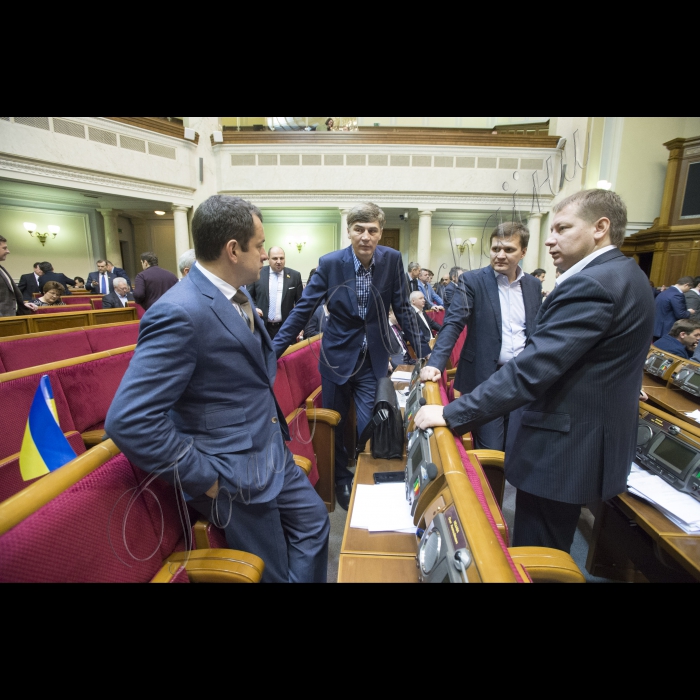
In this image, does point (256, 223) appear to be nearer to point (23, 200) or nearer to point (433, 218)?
point (433, 218)

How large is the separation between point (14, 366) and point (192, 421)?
7.55ft

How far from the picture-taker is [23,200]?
29.8 feet

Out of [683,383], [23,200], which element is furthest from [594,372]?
[23,200]

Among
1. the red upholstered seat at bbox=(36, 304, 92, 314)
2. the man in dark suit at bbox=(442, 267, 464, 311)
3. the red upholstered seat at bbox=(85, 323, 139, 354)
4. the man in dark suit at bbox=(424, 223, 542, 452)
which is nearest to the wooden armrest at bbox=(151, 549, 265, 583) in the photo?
the man in dark suit at bbox=(424, 223, 542, 452)

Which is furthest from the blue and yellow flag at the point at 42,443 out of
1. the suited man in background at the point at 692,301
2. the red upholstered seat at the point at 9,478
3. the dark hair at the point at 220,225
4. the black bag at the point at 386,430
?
the suited man in background at the point at 692,301

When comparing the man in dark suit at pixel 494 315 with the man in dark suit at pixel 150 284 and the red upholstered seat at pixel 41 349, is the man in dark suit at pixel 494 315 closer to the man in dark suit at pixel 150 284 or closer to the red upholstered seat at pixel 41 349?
the red upholstered seat at pixel 41 349

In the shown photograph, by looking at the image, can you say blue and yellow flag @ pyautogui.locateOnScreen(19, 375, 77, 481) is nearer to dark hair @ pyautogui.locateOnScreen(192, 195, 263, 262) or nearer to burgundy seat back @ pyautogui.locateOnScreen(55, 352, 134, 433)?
dark hair @ pyautogui.locateOnScreen(192, 195, 263, 262)

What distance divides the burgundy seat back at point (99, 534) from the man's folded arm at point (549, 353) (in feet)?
2.72

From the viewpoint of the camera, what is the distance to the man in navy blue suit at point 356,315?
182 cm

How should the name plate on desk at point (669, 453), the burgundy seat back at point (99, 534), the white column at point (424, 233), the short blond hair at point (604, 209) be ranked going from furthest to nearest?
the white column at point (424, 233) < the name plate on desk at point (669, 453) < the short blond hair at point (604, 209) < the burgundy seat back at point (99, 534)

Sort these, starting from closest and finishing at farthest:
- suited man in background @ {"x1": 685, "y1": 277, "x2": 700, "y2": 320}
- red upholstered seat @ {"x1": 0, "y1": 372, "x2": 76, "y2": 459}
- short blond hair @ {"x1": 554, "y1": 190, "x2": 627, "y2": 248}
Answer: short blond hair @ {"x1": 554, "y1": 190, "x2": 627, "y2": 248} → red upholstered seat @ {"x1": 0, "y1": 372, "x2": 76, "y2": 459} → suited man in background @ {"x1": 685, "y1": 277, "x2": 700, "y2": 320}

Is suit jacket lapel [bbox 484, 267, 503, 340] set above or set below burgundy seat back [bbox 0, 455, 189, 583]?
above

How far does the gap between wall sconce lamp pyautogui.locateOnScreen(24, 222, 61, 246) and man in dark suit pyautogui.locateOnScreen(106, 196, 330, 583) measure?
11.3 metres

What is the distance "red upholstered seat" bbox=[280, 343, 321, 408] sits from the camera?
2137 millimetres
